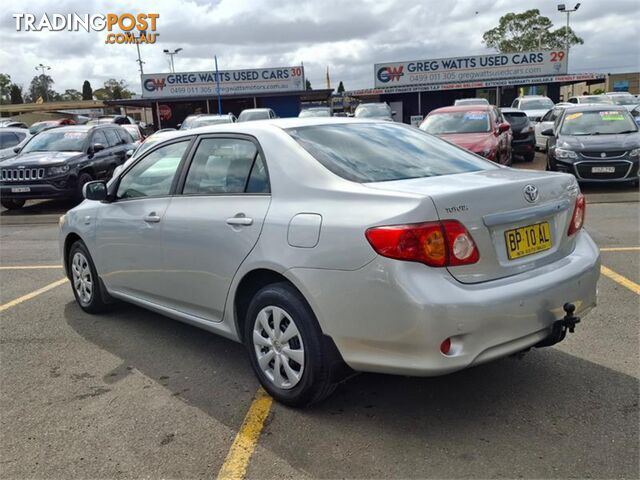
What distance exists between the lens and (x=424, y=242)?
288cm

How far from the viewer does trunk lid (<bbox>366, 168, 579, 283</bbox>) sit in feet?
9.76

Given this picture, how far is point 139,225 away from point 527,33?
77.4m

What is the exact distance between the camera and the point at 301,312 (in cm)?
323

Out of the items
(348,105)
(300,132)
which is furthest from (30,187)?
(348,105)

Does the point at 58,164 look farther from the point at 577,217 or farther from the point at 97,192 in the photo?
the point at 577,217

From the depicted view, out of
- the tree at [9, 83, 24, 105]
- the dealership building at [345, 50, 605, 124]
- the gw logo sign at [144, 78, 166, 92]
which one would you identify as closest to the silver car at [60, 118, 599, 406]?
the dealership building at [345, 50, 605, 124]

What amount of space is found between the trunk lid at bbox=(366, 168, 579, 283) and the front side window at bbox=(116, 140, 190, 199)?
1740 mm

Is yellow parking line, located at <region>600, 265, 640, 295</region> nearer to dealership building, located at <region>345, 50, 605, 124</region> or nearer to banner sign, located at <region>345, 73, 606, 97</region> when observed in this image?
dealership building, located at <region>345, 50, 605, 124</region>

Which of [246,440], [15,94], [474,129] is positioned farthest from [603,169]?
[15,94]

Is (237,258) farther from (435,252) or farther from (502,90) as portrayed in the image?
(502,90)

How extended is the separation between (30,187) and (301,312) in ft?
34.4

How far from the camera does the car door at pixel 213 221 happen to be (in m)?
3.61

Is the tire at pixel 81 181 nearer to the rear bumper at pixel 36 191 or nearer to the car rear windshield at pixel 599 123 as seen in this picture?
the rear bumper at pixel 36 191

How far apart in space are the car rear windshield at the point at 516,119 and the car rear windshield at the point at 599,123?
4026 millimetres
